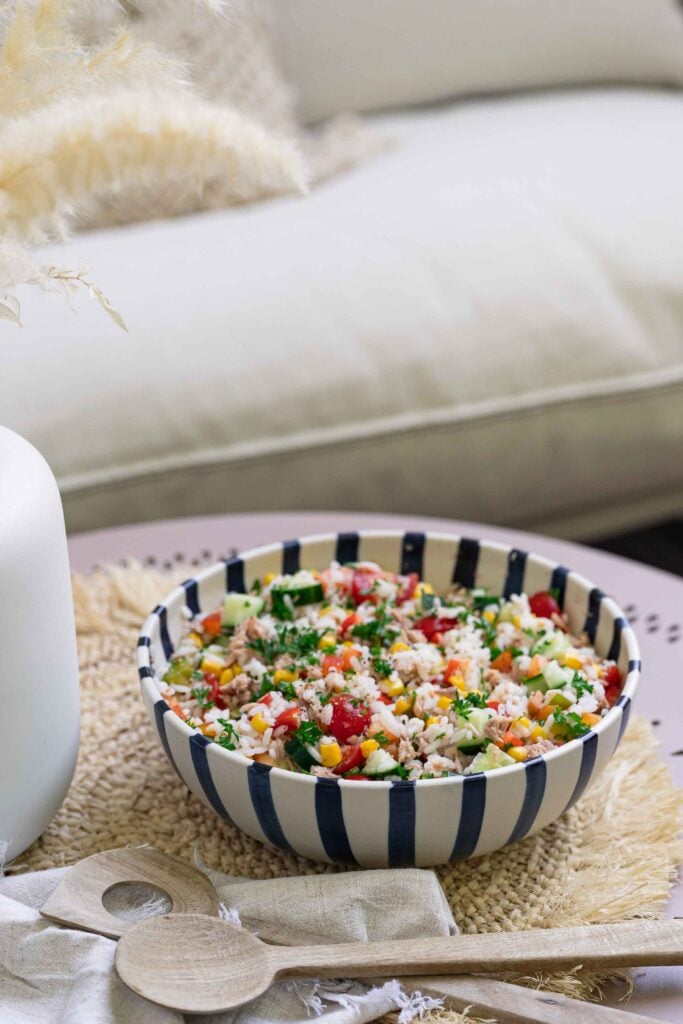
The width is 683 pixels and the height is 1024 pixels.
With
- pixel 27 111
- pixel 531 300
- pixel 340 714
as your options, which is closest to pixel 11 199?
pixel 27 111

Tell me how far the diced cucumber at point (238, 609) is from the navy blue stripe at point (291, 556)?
75 mm

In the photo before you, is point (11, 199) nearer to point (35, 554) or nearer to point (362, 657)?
point (35, 554)

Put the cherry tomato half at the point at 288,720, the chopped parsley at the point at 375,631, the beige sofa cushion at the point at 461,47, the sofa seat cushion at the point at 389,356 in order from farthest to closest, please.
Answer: the beige sofa cushion at the point at 461,47 → the sofa seat cushion at the point at 389,356 → the chopped parsley at the point at 375,631 → the cherry tomato half at the point at 288,720

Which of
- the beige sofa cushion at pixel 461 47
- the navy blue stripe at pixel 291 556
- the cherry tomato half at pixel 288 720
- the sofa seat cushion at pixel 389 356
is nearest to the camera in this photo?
the cherry tomato half at pixel 288 720

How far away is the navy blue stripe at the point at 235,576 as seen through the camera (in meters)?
0.91

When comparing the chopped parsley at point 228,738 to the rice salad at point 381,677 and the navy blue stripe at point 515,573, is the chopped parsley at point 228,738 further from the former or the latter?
the navy blue stripe at point 515,573

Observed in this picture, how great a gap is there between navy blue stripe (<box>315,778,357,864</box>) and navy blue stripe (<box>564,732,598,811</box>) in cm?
15

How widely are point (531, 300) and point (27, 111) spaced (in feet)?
3.30

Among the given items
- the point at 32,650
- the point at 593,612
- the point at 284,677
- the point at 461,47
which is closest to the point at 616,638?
the point at 593,612

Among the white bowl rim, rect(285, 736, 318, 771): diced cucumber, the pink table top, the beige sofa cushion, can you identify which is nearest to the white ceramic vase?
the white bowl rim

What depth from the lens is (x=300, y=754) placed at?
2.36 ft

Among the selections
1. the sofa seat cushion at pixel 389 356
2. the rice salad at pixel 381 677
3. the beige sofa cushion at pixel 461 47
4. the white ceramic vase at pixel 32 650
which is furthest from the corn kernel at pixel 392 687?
the beige sofa cushion at pixel 461 47

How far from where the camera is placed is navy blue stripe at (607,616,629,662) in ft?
→ 2.72

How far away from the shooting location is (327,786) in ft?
2.21
